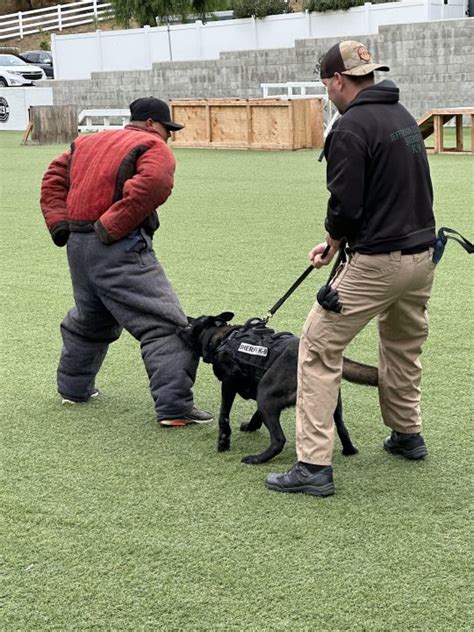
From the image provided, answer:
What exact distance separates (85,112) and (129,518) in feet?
88.2

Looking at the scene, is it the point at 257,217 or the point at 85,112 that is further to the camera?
the point at 85,112

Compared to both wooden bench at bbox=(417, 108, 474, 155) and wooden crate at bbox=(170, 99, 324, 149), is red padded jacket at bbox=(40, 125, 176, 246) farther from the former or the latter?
wooden crate at bbox=(170, 99, 324, 149)

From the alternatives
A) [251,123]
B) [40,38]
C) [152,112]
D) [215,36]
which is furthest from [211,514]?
[40,38]

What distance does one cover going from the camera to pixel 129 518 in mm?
4348

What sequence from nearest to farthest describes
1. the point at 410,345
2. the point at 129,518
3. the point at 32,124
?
the point at 129,518 < the point at 410,345 < the point at 32,124

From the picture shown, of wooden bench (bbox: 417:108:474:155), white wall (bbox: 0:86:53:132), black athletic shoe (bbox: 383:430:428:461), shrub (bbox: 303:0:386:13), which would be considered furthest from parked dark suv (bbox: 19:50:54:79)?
black athletic shoe (bbox: 383:430:428:461)

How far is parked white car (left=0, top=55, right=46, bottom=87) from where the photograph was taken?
39.7 m

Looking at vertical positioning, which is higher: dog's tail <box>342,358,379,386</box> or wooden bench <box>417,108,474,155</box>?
dog's tail <box>342,358,379,386</box>

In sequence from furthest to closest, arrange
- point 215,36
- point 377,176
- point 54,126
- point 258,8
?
point 215,36 → point 258,8 → point 54,126 → point 377,176

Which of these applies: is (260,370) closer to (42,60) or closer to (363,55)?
(363,55)

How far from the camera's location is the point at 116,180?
5344 mm

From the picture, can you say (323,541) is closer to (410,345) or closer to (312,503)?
(312,503)

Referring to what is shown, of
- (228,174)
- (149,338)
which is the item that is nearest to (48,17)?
(228,174)

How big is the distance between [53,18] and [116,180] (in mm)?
53279
